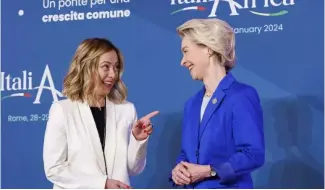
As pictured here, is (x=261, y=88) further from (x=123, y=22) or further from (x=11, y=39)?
(x=11, y=39)

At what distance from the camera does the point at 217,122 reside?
9.27ft

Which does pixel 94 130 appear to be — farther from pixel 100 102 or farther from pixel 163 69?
pixel 163 69

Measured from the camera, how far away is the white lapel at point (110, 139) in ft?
10.5

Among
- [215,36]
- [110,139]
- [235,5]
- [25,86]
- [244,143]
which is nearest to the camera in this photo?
[244,143]

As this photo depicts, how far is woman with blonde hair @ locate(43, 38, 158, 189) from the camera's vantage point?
10.3 feet

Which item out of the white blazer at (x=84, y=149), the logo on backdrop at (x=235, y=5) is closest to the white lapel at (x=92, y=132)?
the white blazer at (x=84, y=149)

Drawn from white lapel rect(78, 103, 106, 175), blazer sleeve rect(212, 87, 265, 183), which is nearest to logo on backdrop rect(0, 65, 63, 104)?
white lapel rect(78, 103, 106, 175)

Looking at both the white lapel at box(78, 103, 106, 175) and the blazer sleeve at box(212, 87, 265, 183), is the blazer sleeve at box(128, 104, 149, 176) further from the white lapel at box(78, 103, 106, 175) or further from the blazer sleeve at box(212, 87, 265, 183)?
the blazer sleeve at box(212, 87, 265, 183)

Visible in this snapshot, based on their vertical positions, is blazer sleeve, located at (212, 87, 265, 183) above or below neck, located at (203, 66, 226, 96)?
below

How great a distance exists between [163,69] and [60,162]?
0.99 meters

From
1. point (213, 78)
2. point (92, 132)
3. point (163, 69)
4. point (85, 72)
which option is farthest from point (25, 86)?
point (213, 78)

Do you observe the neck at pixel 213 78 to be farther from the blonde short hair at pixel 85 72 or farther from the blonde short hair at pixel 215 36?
the blonde short hair at pixel 85 72

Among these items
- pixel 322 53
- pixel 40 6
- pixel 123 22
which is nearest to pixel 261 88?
pixel 322 53

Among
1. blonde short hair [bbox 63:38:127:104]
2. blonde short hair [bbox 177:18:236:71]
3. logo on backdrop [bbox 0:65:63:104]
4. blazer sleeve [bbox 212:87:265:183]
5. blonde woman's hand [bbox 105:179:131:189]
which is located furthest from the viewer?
logo on backdrop [bbox 0:65:63:104]
